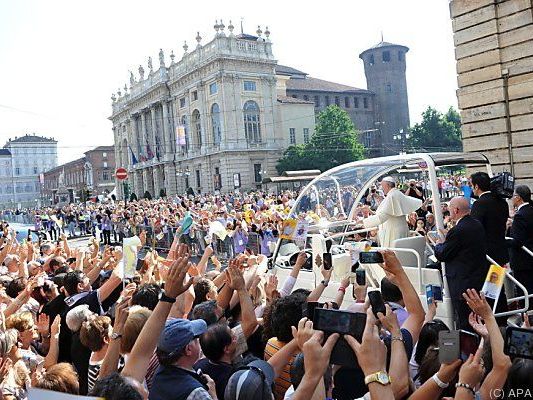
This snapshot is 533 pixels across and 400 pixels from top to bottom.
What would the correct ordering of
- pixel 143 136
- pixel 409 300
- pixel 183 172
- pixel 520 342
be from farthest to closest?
pixel 143 136 < pixel 183 172 < pixel 409 300 < pixel 520 342

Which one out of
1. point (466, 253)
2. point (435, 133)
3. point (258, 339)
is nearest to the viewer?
point (258, 339)

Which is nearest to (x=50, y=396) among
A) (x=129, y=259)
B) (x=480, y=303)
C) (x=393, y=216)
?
(x=480, y=303)

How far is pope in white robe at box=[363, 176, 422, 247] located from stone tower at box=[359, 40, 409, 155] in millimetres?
89611

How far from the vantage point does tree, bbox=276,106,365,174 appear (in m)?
69.8

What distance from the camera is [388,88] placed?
97.0 m

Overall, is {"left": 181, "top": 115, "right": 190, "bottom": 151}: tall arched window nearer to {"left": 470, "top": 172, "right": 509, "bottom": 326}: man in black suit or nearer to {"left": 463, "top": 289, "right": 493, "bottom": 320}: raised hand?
{"left": 470, "top": 172, "right": 509, "bottom": 326}: man in black suit

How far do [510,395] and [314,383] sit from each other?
96 centimetres

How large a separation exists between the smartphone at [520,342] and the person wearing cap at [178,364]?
5.91ft

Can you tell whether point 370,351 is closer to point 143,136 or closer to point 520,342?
point 520,342

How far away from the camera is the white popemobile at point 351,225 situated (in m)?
7.07

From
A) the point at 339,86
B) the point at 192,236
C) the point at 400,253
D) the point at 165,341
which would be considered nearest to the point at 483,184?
the point at 400,253

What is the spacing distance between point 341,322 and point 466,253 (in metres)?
3.82

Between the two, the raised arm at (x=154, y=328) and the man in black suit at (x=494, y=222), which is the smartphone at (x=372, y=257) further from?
the man in black suit at (x=494, y=222)

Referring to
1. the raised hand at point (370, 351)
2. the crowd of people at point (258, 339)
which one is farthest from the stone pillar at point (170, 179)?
the raised hand at point (370, 351)
